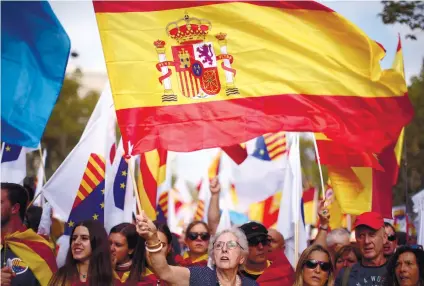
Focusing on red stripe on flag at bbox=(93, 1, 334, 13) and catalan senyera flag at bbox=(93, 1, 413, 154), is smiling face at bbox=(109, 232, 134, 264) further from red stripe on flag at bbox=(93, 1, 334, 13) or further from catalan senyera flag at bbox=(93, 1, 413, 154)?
red stripe on flag at bbox=(93, 1, 334, 13)

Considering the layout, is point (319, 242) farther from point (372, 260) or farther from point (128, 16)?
point (128, 16)

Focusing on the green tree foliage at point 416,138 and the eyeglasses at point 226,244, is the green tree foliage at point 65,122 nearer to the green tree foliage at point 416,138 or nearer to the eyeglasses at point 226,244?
the green tree foliage at point 416,138

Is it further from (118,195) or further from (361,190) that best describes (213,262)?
(118,195)

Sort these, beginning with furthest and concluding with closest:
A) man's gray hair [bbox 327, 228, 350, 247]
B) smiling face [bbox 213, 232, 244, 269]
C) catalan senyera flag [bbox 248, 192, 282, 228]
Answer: catalan senyera flag [bbox 248, 192, 282, 228], man's gray hair [bbox 327, 228, 350, 247], smiling face [bbox 213, 232, 244, 269]

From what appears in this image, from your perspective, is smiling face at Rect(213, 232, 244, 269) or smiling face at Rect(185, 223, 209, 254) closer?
smiling face at Rect(213, 232, 244, 269)

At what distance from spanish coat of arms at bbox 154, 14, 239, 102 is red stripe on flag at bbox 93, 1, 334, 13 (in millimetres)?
150

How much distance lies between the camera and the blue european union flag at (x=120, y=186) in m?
10.9

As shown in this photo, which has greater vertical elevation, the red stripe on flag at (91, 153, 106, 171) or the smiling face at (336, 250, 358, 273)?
the red stripe on flag at (91, 153, 106, 171)

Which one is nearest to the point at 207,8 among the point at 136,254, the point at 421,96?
the point at 136,254

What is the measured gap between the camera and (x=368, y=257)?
344 inches

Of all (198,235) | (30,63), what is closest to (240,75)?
(30,63)

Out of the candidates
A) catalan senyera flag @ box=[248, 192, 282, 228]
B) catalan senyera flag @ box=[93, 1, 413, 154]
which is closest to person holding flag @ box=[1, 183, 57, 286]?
catalan senyera flag @ box=[93, 1, 413, 154]

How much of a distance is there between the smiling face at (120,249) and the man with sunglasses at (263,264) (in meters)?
1.13

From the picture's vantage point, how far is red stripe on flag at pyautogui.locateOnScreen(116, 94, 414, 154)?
8.36 metres
